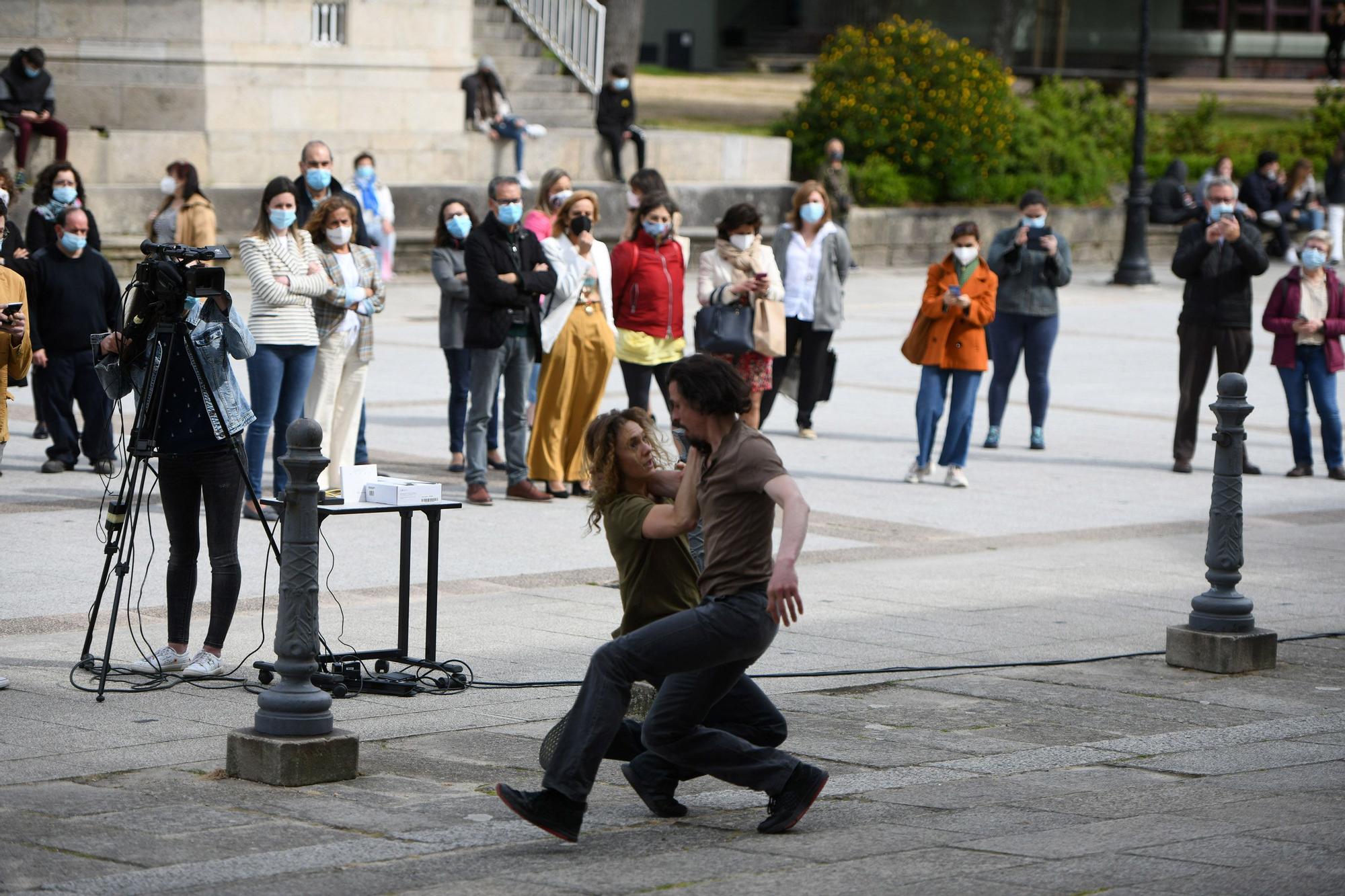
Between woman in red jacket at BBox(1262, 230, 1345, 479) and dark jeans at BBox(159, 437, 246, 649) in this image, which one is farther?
woman in red jacket at BBox(1262, 230, 1345, 479)

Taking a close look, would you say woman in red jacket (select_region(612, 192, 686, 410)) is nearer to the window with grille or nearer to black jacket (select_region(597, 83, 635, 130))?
the window with grille

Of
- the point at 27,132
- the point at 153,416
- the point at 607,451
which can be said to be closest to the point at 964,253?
the point at 153,416

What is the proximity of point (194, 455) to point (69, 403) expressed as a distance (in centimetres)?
516

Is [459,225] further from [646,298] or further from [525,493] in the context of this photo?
[525,493]

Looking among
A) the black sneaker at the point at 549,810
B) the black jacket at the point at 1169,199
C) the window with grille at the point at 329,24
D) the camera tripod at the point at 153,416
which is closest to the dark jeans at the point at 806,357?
the camera tripod at the point at 153,416

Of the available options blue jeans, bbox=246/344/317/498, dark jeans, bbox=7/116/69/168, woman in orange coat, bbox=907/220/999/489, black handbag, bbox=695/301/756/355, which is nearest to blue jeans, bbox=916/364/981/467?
woman in orange coat, bbox=907/220/999/489

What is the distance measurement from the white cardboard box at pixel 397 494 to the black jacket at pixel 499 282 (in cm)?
419

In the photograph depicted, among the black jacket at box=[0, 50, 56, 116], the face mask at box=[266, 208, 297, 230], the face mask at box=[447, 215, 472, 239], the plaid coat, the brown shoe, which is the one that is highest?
the black jacket at box=[0, 50, 56, 116]

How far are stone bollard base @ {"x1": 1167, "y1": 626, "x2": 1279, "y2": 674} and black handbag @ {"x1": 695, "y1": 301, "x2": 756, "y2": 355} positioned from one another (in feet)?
16.1

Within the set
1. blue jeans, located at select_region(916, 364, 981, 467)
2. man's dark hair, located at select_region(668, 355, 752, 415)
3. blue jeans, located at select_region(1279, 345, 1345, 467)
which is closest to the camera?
man's dark hair, located at select_region(668, 355, 752, 415)

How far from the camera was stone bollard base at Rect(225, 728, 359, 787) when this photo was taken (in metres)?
6.50

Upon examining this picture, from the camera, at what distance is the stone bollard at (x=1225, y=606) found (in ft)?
29.1

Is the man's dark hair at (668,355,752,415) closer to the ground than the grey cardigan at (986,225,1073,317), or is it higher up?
higher up

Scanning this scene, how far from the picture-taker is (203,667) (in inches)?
315
